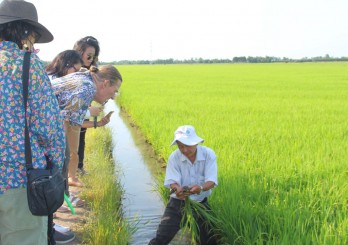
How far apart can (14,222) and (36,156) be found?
0.26 metres

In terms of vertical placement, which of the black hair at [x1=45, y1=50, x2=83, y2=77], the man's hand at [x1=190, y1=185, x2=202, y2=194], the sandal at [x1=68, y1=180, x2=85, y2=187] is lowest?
the sandal at [x1=68, y1=180, x2=85, y2=187]

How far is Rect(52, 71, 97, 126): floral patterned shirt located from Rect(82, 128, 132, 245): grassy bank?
0.72 metres

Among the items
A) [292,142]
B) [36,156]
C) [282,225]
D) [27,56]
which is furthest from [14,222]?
[292,142]

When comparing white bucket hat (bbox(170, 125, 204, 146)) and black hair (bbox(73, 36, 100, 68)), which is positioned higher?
black hair (bbox(73, 36, 100, 68))

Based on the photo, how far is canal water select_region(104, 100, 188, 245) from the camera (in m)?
3.22

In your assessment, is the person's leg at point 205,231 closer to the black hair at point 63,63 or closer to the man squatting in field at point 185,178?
the man squatting in field at point 185,178

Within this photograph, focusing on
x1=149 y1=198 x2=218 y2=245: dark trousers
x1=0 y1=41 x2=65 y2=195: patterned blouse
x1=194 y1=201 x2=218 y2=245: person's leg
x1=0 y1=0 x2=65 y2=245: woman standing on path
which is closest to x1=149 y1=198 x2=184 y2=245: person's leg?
x1=149 y1=198 x2=218 y2=245: dark trousers

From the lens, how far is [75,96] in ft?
8.13

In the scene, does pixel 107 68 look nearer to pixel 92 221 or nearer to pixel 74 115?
pixel 74 115

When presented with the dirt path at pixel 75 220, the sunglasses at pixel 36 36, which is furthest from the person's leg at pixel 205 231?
the sunglasses at pixel 36 36

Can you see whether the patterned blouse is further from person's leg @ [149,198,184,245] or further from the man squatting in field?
person's leg @ [149,198,184,245]

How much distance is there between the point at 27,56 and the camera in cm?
147

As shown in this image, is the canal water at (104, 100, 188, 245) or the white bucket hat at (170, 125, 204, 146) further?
the canal water at (104, 100, 188, 245)

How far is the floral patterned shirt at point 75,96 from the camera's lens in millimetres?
2484
